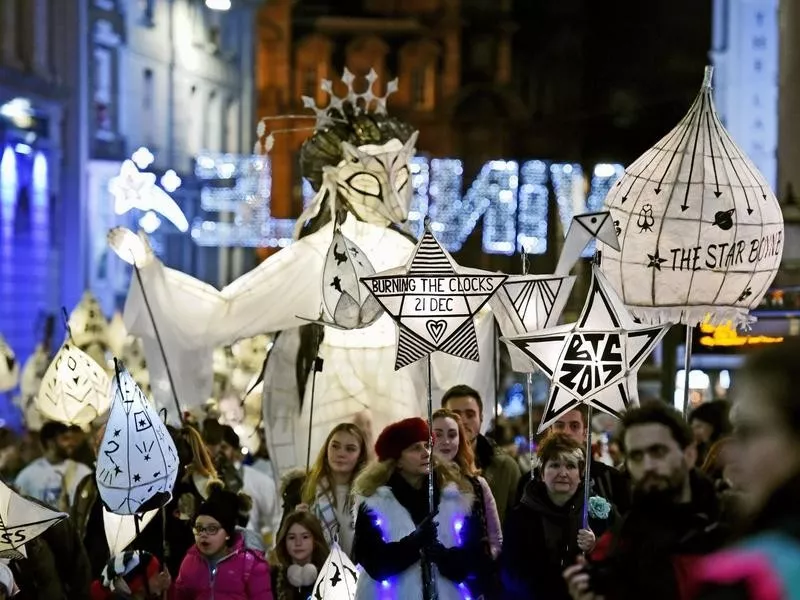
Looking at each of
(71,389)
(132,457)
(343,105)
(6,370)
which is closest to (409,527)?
(132,457)

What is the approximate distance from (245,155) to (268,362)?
42770 mm

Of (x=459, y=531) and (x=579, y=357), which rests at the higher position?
(x=579, y=357)

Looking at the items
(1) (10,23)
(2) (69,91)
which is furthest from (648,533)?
(2) (69,91)

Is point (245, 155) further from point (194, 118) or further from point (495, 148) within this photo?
point (495, 148)

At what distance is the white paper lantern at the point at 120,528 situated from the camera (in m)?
11.1

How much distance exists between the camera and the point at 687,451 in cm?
557

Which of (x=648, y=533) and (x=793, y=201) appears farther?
(x=793, y=201)

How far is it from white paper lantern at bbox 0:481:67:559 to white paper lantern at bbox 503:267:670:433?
2.12m

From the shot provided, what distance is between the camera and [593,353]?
30.0ft

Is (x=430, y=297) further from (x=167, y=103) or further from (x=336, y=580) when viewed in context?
(x=167, y=103)

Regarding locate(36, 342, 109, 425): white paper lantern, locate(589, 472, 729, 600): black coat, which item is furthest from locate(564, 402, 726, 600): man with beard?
locate(36, 342, 109, 425): white paper lantern

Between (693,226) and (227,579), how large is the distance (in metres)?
2.45

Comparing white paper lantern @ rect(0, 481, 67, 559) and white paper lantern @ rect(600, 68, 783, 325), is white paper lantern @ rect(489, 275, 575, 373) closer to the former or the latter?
white paper lantern @ rect(600, 68, 783, 325)

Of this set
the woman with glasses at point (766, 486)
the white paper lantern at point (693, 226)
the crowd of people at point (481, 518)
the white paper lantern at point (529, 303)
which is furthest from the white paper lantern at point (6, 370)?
the woman with glasses at point (766, 486)
